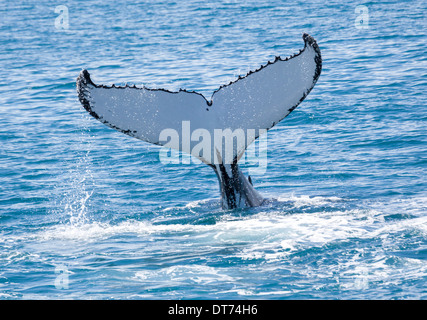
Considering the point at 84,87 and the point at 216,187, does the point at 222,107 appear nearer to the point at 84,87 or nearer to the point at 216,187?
the point at 84,87

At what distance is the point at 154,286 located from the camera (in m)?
9.28

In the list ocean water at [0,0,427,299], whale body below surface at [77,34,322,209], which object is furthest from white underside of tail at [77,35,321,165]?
ocean water at [0,0,427,299]

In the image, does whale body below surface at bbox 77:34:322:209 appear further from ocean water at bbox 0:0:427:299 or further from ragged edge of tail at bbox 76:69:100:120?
ocean water at bbox 0:0:427:299

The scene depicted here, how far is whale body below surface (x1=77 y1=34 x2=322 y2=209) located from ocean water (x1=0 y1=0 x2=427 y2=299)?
1.23 metres

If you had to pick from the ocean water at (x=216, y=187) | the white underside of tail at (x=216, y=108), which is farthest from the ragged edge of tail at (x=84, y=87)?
the ocean water at (x=216, y=187)

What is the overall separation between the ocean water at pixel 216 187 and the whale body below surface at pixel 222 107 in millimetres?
1231

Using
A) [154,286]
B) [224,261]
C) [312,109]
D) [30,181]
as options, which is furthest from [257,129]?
[312,109]

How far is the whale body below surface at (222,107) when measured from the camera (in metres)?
10.0

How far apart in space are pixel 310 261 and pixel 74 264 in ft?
10.1

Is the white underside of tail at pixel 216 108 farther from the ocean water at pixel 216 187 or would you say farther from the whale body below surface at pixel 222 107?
the ocean water at pixel 216 187

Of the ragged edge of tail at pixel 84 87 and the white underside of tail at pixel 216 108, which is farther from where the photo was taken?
the white underside of tail at pixel 216 108

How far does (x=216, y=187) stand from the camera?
14.3 meters

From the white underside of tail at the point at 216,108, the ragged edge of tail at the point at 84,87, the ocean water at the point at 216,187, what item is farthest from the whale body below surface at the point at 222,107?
the ocean water at the point at 216,187

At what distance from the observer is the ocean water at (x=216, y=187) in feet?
31.1
